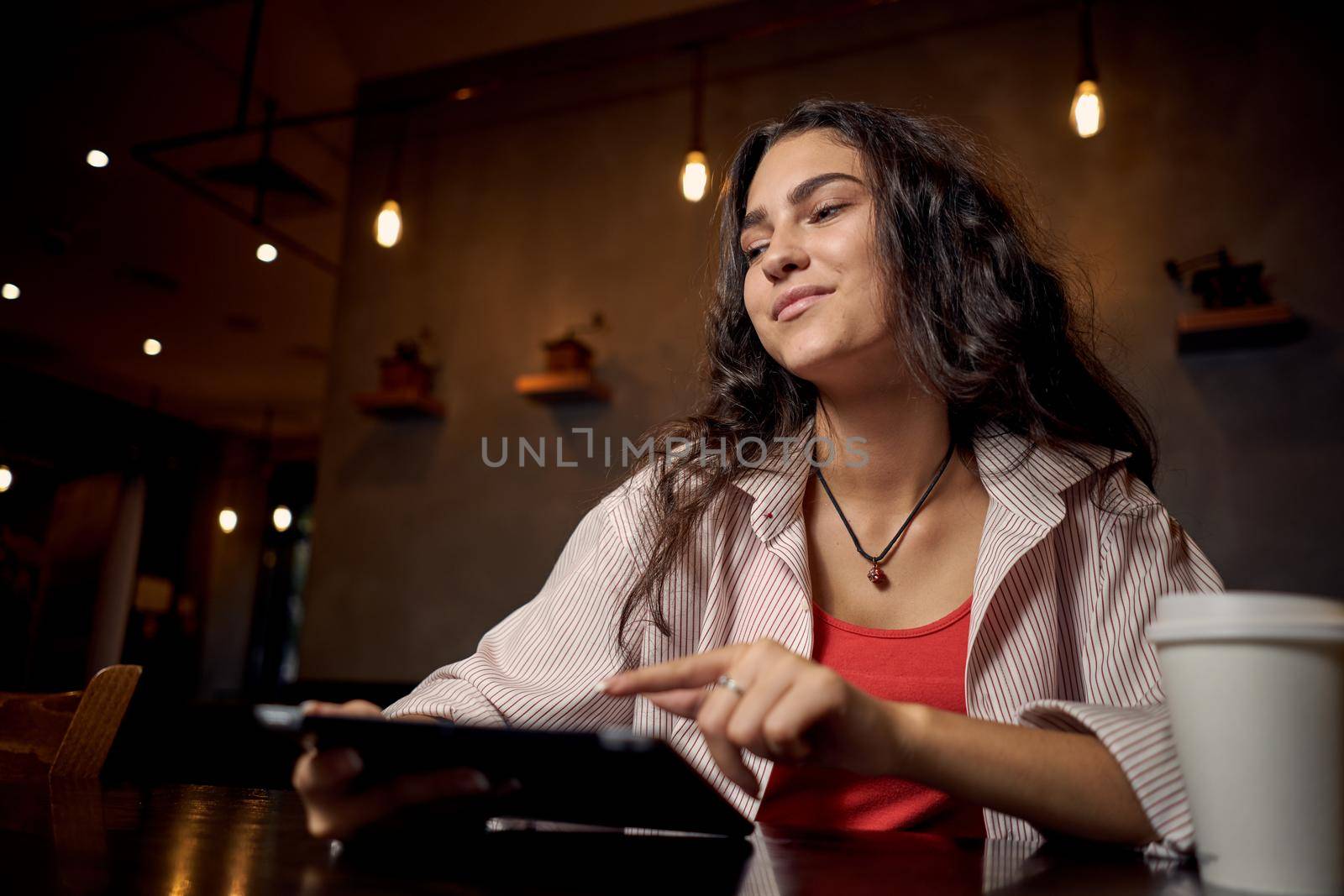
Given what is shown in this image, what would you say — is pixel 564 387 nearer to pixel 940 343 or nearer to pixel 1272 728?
pixel 940 343

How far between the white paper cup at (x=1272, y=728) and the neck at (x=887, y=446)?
2.58 feet

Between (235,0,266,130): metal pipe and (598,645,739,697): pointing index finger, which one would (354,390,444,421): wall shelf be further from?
(598,645,739,697): pointing index finger

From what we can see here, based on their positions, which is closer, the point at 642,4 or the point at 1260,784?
the point at 1260,784

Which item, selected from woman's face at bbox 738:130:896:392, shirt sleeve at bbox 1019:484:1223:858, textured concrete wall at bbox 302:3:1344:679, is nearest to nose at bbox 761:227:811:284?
woman's face at bbox 738:130:896:392

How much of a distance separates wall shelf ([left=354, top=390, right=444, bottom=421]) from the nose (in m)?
2.95

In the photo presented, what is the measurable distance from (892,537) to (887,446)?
0.43 ft

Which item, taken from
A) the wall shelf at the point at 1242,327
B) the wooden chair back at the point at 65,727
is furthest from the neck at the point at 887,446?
the wall shelf at the point at 1242,327

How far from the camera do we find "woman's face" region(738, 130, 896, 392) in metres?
1.25

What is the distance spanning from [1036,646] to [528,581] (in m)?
2.96

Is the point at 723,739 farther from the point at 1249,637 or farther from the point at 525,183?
the point at 525,183

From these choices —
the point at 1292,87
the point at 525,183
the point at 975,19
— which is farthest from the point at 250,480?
the point at 1292,87

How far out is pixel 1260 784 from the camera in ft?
1.73

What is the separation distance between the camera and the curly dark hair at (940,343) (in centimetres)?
127

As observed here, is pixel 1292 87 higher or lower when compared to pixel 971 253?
higher
